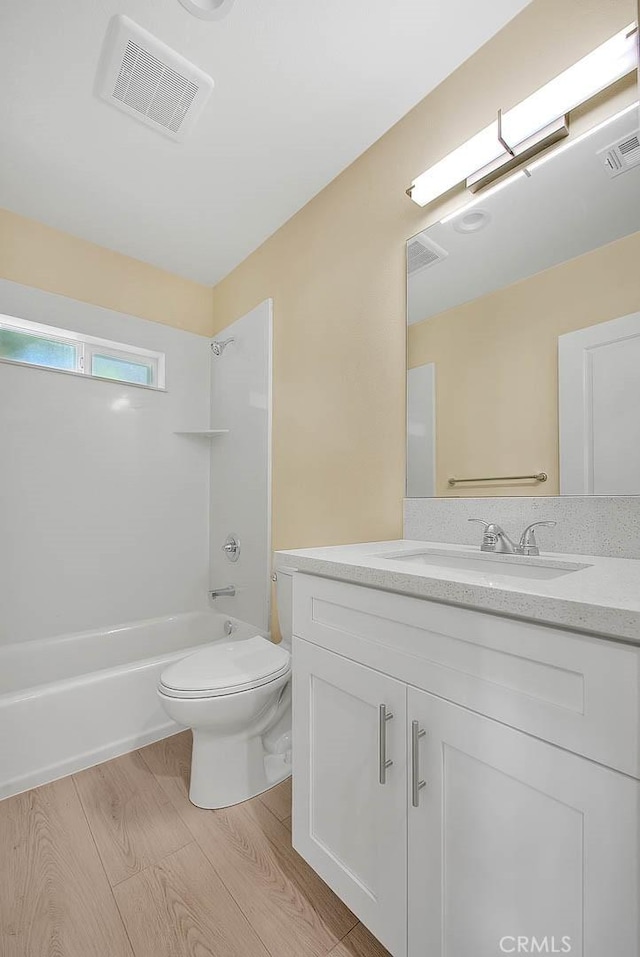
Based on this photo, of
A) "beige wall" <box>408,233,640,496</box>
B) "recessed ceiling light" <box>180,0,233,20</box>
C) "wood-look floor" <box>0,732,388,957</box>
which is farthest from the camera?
"recessed ceiling light" <box>180,0,233,20</box>

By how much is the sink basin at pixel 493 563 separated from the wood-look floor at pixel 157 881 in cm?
93

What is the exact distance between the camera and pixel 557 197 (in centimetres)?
123

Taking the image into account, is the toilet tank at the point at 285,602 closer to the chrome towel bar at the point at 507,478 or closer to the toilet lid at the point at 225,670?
the toilet lid at the point at 225,670

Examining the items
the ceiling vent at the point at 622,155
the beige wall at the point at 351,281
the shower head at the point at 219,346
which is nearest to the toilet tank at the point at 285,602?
the beige wall at the point at 351,281

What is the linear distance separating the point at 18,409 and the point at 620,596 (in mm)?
2531

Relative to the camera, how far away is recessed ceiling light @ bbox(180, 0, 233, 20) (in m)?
1.26

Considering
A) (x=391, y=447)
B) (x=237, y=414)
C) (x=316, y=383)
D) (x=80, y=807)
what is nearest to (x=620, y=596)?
(x=391, y=447)

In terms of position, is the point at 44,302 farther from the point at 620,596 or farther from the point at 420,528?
the point at 620,596

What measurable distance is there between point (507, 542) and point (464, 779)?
24.6 inches

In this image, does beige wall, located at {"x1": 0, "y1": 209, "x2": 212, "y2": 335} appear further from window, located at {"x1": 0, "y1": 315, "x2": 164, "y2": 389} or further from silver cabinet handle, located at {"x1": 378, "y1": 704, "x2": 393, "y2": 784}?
silver cabinet handle, located at {"x1": 378, "y1": 704, "x2": 393, "y2": 784}

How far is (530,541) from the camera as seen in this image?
1176 mm

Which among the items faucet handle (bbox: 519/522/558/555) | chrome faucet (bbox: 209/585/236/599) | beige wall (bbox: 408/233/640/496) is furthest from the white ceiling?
chrome faucet (bbox: 209/585/236/599)

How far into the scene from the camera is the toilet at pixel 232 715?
1406mm

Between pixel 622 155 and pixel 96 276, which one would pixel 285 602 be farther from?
pixel 96 276
